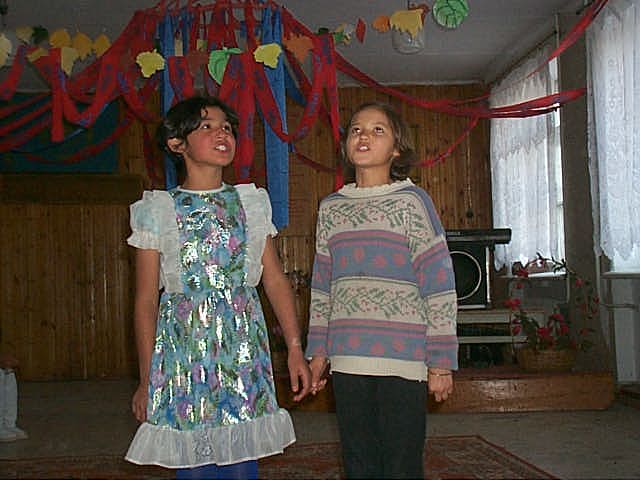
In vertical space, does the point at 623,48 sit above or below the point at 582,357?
above

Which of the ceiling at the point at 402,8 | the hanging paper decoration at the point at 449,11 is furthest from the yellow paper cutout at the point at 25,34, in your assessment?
the hanging paper decoration at the point at 449,11

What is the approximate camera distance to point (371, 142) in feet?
6.62

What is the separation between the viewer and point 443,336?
6.23ft

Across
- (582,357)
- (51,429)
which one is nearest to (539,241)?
(582,357)

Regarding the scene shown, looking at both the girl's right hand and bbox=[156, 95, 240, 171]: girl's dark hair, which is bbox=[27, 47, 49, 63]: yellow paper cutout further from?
the girl's right hand

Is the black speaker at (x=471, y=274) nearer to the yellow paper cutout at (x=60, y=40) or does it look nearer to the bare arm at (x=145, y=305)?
the yellow paper cutout at (x=60, y=40)

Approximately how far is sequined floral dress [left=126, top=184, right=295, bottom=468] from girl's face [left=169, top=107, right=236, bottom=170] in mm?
73

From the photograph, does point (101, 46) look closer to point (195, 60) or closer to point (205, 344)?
point (195, 60)

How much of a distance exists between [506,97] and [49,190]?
392cm

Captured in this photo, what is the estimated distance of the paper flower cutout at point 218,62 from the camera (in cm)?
356

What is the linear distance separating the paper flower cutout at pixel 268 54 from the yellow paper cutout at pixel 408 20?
53cm

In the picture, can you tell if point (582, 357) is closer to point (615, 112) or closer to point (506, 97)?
point (615, 112)

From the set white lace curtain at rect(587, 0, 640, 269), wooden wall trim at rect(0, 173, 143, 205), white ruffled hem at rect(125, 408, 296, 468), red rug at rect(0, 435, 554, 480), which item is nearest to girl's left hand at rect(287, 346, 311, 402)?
white ruffled hem at rect(125, 408, 296, 468)

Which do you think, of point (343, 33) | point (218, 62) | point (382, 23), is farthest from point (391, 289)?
point (343, 33)
